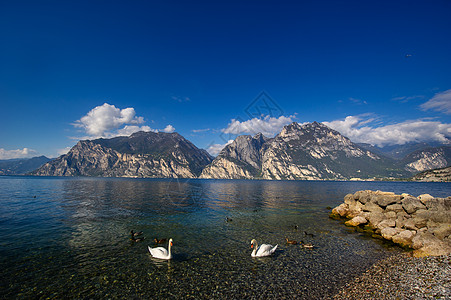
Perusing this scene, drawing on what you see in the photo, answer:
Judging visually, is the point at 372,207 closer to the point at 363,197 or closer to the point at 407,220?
the point at 363,197

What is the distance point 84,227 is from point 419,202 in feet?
140

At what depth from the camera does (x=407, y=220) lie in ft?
74.8

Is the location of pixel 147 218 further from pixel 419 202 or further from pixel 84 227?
pixel 419 202

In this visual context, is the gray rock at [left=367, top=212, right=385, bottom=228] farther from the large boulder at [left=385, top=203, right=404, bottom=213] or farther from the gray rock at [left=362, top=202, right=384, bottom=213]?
the large boulder at [left=385, top=203, right=404, bottom=213]

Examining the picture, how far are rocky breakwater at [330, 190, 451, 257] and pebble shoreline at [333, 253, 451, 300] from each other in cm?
246

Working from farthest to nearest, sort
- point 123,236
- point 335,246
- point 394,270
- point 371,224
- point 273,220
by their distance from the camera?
point 273,220
point 371,224
point 123,236
point 335,246
point 394,270

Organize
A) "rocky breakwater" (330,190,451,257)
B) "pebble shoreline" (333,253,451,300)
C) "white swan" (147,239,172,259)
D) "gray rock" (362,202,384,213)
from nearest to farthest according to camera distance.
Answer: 1. "pebble shoreline" (333,253,451,300)
2. "white swan" (147,239,172,259)
3. "rocky breakwater" (330,190,451,257)
4. "gray rock" (362,202,384,213)

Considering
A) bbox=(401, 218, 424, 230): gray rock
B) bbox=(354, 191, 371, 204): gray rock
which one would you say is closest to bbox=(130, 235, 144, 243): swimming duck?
bbox=(401, 218, 424, 230): gray rock

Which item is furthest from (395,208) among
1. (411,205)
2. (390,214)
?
(411,205)

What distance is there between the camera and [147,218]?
30312mm

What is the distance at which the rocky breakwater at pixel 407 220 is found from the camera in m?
16.5

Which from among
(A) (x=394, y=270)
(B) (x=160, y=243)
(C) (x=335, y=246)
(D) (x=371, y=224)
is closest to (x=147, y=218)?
(B) (x=160, y=243)

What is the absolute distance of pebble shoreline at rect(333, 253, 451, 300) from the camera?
10102mm

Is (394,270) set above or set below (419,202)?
below
